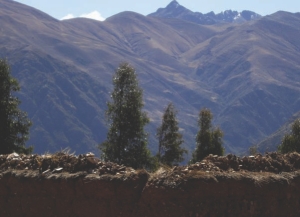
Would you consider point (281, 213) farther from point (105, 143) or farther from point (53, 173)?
point (105, 143)

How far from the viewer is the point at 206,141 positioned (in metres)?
41.8

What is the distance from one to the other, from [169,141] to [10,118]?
44.5 feet

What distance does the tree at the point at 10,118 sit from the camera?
32156 mm

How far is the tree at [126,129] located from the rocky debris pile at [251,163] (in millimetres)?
21010

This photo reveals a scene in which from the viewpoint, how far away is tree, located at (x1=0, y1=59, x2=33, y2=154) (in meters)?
32.2

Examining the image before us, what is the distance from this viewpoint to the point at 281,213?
11.2 m

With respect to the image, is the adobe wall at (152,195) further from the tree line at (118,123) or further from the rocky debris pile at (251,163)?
the tree line at (118,123)

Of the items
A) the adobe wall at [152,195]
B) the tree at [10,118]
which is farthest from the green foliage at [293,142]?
the adobe wall at [152,195]

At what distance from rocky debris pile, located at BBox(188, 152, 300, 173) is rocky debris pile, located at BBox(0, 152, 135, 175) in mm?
1707

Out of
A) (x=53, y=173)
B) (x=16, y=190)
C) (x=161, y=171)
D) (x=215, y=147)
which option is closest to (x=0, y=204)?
(x=16, y=190)

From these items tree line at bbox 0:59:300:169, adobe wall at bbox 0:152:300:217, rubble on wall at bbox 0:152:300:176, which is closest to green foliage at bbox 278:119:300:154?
tree line at bbox 0:59:300:169

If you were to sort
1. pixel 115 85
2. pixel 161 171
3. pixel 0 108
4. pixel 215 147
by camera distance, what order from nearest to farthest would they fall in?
pixel 161 171 < pixel 0 108 < pixel 115 85 < pixel 215 147

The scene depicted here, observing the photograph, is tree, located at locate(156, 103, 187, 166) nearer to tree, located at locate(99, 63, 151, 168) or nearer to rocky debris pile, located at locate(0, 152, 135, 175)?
tree, located at locate(99, 63, 151, 168)

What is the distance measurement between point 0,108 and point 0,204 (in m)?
21.2
